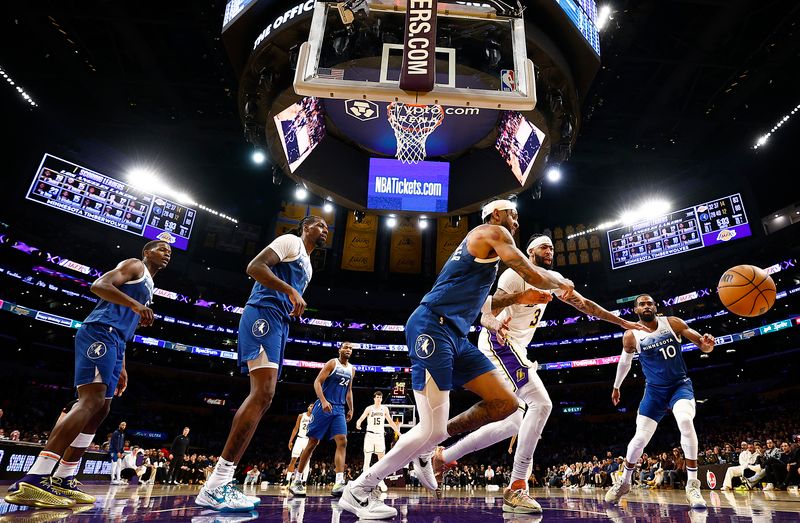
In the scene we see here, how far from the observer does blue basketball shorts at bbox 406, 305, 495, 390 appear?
3422 mm

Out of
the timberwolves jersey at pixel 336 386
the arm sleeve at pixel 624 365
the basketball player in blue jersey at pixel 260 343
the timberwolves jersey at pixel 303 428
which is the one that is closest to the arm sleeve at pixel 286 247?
the basketball player in blue jersey at pixel 260 343

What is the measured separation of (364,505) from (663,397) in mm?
4470

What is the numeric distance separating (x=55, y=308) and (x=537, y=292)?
28208 millimetres

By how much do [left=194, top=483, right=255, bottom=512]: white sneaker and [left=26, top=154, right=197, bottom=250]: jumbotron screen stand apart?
22.5 meters

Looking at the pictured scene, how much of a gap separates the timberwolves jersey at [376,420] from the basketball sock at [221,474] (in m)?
6.36

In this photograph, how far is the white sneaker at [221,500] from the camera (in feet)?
11.7

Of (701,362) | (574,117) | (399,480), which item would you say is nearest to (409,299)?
(399,480)

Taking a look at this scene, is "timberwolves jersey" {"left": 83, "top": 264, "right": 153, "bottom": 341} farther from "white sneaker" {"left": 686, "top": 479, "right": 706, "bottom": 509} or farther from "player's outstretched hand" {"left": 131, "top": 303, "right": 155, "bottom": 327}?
"white sneaker" {"left": 686, "top": 479, "right": 706, "bottom": 509}

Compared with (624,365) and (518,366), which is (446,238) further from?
(518,366)

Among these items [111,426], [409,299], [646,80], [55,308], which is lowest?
[111,426]

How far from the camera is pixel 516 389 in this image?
4922mm

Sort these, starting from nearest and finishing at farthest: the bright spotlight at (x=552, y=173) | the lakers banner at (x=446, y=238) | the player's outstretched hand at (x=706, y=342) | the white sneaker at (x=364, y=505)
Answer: the white sneaker at (x=364, y=505) → the player's outstretched hand at (x=706, y=342) → the bright spotlight at (x=552, y=173) → the lakers banner at (x=446, y=238)

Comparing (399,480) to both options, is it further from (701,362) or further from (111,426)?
(701,362)

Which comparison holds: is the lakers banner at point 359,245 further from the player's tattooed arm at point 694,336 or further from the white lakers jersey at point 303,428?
the player's tattooed arm at point 694,336
